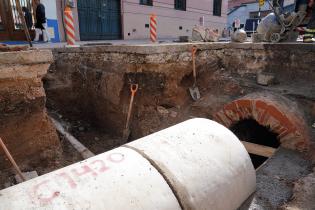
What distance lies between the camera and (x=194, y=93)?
4.95 m

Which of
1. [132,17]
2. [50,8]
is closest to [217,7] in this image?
[132,17]

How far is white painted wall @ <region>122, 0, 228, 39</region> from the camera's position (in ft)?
39.2

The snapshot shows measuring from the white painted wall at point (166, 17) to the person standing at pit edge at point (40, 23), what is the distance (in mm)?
4050

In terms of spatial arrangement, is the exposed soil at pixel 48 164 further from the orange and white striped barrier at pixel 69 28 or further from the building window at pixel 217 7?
the building window at pixel 217 7

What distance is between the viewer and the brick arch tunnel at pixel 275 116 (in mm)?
3222

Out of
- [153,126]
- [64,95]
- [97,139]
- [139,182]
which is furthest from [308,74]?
[64,95]

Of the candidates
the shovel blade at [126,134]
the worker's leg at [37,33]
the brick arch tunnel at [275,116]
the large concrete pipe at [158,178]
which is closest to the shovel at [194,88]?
the brick arch tunnel at [275,116]

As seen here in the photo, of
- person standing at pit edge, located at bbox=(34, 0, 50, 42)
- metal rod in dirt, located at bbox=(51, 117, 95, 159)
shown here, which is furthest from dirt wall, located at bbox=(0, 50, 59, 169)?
person standing at pit edge, located at bbox=(34, 0, 50, 42)

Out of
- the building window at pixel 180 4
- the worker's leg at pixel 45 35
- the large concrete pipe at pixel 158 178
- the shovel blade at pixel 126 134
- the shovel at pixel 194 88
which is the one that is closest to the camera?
the large concrete pipe at pixel 158 178

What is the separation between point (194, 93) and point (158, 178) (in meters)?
3.41

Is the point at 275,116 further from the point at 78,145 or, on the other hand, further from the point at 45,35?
the point at 45,35

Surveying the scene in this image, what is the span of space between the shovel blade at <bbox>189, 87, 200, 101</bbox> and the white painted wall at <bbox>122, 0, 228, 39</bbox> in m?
7.89

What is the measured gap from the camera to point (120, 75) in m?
4.95

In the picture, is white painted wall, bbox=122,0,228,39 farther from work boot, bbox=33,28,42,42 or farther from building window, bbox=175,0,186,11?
work boot, bbox=33,28,42,42
